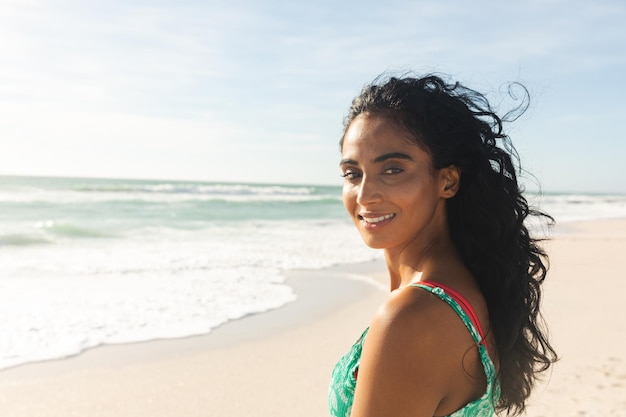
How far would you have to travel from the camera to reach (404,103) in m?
1.81

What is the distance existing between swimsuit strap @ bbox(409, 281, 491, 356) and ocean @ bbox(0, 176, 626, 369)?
113 centimetres

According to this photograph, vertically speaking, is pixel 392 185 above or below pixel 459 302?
above

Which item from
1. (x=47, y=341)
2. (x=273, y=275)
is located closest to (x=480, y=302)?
(x=47, y=341)

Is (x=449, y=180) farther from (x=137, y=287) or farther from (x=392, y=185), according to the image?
(x=137, y=287)

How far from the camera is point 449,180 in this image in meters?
1.87

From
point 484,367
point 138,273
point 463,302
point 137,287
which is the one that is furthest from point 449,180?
point 138,273

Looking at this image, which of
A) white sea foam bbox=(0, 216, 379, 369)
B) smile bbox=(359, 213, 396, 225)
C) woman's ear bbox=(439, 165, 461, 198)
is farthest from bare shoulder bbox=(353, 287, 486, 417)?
white sea foam bbox=(0, 216, 379, 369)

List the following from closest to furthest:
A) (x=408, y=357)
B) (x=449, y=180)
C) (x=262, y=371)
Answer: (x=408, y=357), (x=449, y=180), (x=262, y=371)

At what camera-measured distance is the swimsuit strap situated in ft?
5.05

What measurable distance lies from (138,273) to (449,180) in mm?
9652

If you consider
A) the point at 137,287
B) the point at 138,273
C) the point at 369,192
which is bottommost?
the point at 138,273

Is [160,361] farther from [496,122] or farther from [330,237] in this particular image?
[330,237]

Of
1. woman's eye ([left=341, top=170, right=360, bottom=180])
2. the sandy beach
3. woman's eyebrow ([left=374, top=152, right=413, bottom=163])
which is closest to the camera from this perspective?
woman's eyebrow ([left=374, top=152, right=413, bottom=163])

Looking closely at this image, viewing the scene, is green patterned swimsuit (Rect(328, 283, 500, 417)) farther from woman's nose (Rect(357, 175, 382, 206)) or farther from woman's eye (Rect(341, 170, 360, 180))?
woman's eye (Rect(341, 170, 360, 180))
